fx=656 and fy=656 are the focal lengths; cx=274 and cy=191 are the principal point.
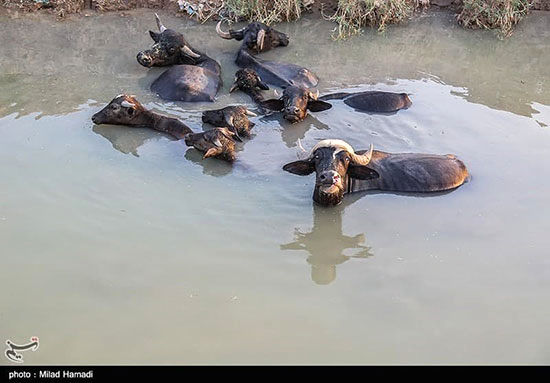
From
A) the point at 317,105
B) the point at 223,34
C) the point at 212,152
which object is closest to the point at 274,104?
the point at 317,105

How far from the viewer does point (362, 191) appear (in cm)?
586

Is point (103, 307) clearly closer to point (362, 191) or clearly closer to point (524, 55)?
point (362, 191)

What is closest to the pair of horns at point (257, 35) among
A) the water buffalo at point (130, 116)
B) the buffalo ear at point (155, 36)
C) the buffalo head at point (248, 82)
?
the buffalo ear at point (155, 36)

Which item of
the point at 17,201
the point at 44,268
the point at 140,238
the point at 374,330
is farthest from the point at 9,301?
the point at 374,330

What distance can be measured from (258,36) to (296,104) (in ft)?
7.50

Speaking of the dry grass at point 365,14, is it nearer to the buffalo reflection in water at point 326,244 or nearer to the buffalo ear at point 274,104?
the buffalo ear at point 274,104

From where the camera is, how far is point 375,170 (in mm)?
5805

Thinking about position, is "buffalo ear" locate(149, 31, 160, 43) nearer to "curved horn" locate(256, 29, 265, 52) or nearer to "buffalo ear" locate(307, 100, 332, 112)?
"curved horn" locate(256, 29, 265, 52)

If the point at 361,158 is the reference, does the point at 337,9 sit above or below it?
below

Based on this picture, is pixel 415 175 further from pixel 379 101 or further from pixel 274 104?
pixel 274 104

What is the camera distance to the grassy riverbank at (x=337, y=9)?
392 inches

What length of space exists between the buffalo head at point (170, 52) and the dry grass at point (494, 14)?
428cm

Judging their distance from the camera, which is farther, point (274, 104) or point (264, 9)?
point (264, 9)

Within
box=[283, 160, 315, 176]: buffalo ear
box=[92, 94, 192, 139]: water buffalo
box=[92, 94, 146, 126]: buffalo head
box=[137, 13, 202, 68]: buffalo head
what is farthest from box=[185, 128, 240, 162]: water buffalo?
box=[137, 13, 202, 68]: buffalo head
